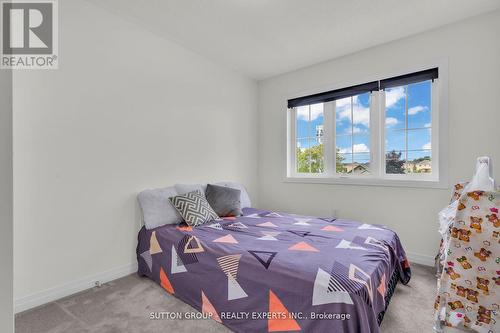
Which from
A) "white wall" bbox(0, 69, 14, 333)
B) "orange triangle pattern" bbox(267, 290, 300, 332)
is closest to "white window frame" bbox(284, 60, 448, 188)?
"orange triangle pattern" bbox(267, 290, 300, 332)

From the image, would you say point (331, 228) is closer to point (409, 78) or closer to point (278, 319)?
point (278, 319)

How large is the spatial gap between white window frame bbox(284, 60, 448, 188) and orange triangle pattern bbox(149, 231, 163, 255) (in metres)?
2.15

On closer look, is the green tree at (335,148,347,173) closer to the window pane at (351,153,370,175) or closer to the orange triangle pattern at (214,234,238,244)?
the window pane at (351,153,370,175)

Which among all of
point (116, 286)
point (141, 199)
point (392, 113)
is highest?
point (392, 113)

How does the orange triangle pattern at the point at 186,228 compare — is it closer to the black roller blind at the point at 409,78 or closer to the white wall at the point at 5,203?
the white wall at the point at 5,203

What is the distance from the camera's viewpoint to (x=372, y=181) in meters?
2.93

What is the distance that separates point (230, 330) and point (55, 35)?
269 centimetres

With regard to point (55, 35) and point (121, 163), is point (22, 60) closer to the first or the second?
point (55, 35)

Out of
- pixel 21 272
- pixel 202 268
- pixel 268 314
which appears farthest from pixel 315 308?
pixel 21 272

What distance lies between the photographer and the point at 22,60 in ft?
6.19

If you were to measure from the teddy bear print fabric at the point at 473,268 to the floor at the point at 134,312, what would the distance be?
0.23 metres

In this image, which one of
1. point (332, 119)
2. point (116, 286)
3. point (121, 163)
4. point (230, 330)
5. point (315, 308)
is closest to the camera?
point (315, 308)

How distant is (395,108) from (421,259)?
1745 mm

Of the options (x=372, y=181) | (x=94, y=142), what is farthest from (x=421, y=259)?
(x=94, y=142)
